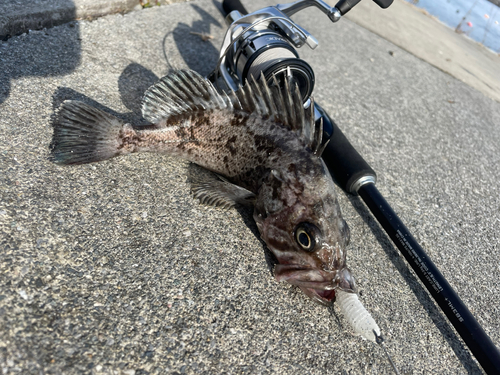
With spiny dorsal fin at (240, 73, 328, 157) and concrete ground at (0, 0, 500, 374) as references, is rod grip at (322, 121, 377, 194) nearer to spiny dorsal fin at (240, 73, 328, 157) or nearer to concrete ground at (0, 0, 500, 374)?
concrete ground at (0, 0, 500, 374)

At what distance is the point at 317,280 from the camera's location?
2.04 m

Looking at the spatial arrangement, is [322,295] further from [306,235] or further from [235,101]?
[235,101]

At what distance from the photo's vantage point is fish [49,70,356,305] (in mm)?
2090

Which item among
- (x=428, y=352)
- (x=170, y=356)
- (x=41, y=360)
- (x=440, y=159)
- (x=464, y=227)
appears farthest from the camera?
(x=440, y=159)

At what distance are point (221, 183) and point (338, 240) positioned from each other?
2.94ft

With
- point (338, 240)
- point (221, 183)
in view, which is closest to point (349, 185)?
point (338, 240)

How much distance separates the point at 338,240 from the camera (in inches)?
82.1

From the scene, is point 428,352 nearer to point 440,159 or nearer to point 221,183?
point 221,183

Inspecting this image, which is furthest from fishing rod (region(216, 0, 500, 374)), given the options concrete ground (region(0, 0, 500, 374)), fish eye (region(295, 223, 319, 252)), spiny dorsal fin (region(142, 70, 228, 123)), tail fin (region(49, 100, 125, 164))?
tail fin (region(49, 100, 125, 164))

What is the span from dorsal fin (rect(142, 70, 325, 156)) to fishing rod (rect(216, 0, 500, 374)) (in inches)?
6.1

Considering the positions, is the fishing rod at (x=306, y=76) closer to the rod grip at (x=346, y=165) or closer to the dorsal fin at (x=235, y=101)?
the rod grip at (x=346, y=165)

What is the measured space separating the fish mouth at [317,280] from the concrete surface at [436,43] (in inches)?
224

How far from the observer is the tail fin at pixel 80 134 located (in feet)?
7.48

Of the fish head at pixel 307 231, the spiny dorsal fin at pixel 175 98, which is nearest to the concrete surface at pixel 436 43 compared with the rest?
the spiny dorsal fin at pixel 175 98
